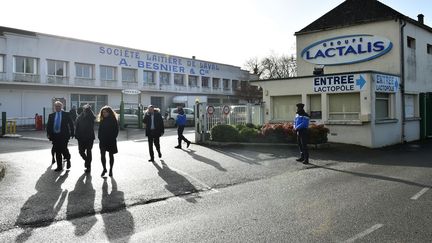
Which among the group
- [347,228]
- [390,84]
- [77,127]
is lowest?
[347,228]

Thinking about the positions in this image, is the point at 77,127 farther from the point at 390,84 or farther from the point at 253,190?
the point at 390,84

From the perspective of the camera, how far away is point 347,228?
217 inches

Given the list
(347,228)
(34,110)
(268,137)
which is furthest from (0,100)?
(347,228)

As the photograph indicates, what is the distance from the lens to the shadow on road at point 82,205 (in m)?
5.76

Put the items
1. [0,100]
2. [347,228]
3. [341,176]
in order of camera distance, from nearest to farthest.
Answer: [347,228]
[341,176]
[0,100]

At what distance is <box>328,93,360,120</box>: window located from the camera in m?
17.1

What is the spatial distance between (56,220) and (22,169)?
535 centimetres

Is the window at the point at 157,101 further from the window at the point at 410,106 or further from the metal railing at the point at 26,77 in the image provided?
the window at the point at 410,106

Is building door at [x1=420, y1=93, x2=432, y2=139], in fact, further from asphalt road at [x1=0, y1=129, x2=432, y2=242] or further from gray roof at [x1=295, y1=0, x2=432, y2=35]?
asphalt road at [x1=0, y1=129, x2=432, y2=242]

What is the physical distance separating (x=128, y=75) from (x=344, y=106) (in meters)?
33.9

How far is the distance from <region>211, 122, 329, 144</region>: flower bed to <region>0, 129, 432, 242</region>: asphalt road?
256 centimetres

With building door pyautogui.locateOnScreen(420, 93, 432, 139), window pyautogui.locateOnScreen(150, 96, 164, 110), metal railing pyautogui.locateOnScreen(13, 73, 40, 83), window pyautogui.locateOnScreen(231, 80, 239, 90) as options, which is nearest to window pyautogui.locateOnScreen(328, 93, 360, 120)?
building door pyautogui.locateOnScreen(420, 93, 432, 139)

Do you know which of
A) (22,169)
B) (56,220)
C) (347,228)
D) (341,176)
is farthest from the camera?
(22,169)

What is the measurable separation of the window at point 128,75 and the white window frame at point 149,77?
1.52 metres
